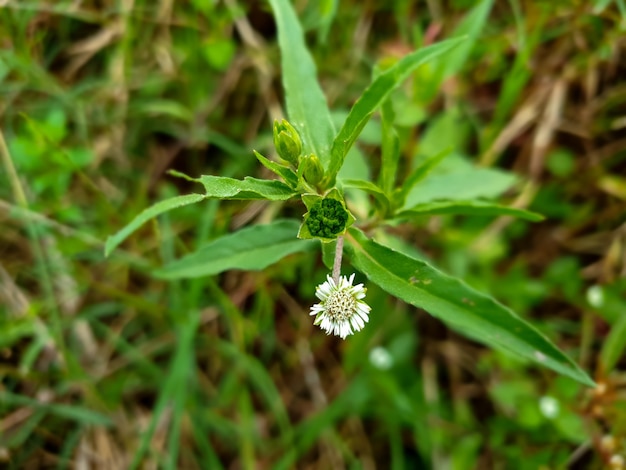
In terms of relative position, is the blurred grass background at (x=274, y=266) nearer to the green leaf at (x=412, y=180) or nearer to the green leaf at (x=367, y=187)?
the green leaf at (x=412, y=180)

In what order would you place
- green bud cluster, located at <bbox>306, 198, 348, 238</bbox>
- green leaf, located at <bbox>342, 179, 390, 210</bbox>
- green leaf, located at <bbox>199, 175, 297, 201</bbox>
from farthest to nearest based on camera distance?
green leaf, located at <bbox>342, 179, 390, 210</bbox> < green bud cluster, located at <bbox>306, 198, 348, 238</bbox> < green leaf, located at <bbox>199, 175, 297, 201</bbox>

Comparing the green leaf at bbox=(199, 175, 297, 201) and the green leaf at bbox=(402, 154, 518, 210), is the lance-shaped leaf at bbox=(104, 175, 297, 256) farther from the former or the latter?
the green leaf at bbox=(402, 154, 518, 210)

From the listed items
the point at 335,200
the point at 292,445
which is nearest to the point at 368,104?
the point at 335,200

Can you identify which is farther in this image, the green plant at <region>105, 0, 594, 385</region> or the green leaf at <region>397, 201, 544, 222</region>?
the green leaf at <region>397, 201, 544, 222</region>

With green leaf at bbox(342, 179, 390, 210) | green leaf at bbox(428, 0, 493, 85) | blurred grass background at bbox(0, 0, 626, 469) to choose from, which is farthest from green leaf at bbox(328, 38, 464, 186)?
blurred grass background at bbox(0, 0, 626, 469)

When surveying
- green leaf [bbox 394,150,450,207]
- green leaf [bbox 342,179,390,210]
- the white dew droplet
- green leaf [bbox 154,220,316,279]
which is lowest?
green leaf [bbox 154,220,316,279]

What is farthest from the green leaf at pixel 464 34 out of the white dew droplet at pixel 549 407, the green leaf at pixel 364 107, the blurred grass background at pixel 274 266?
the white dew droplet at pixel 549 407

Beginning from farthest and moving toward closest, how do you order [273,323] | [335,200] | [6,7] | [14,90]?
[273,323] < [14,90] < [6,7] < [335,200]

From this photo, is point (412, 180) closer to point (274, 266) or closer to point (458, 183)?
point (458, 183)

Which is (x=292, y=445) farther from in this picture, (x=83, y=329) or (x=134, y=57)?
(x=134, y=57)
